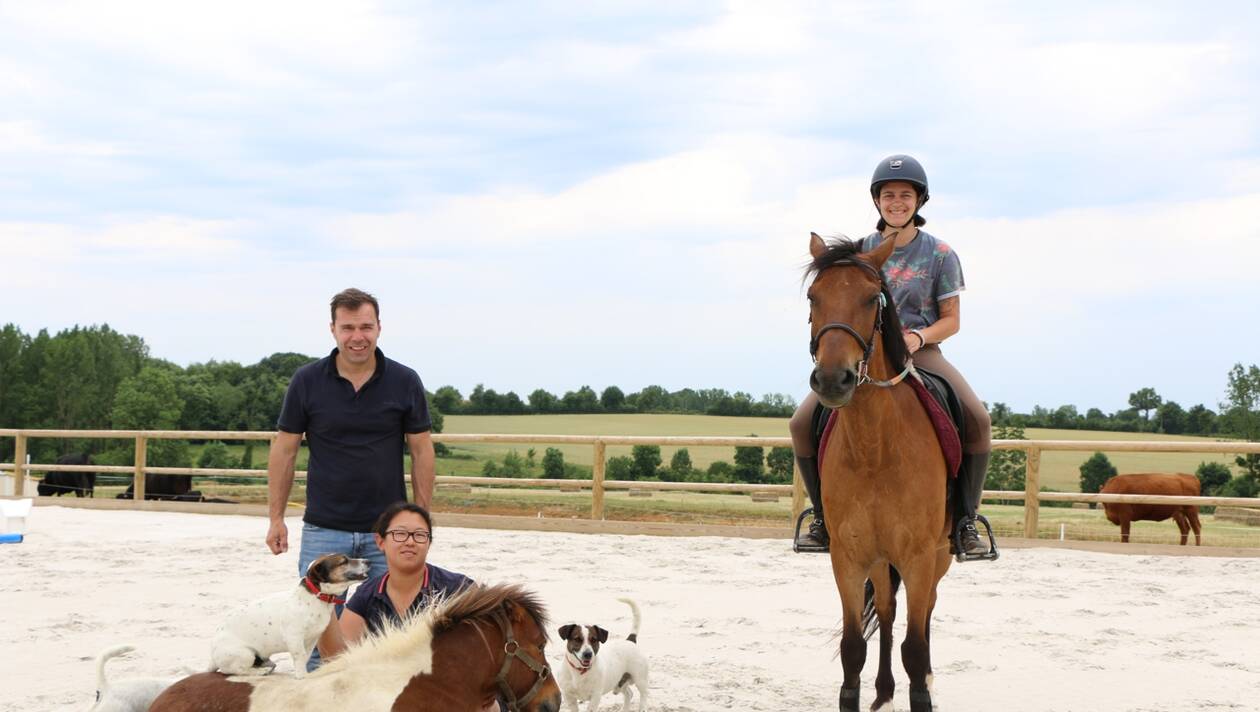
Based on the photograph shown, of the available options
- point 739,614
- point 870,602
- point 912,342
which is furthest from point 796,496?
point 912,342

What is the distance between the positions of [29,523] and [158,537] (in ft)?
9.02

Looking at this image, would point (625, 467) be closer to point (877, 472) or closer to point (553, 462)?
point (553, 462)

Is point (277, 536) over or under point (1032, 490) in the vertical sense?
over

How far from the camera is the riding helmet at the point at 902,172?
521 centimetres

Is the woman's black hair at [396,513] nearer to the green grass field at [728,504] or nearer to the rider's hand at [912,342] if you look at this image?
the rider's hand at [912,342]

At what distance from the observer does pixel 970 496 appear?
5.06 metres

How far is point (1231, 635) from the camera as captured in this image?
731 centimetres

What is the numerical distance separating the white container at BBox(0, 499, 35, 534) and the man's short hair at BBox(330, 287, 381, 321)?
9.99 metres

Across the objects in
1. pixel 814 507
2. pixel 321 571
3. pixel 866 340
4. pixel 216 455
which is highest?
pixel 866 340

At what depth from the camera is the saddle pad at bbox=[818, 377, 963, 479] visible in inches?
191

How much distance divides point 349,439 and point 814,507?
7.59 ft

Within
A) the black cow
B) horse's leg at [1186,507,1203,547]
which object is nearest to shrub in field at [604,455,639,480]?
horse's leg at [1186,507,1203,547]

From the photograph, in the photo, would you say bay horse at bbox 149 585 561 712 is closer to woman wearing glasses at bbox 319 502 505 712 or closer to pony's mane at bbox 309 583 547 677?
pony's mane at bbox 309 583 547 677

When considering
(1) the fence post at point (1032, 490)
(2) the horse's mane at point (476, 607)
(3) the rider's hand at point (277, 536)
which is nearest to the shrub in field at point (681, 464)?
(1) the fence post at point (1032, 490)
